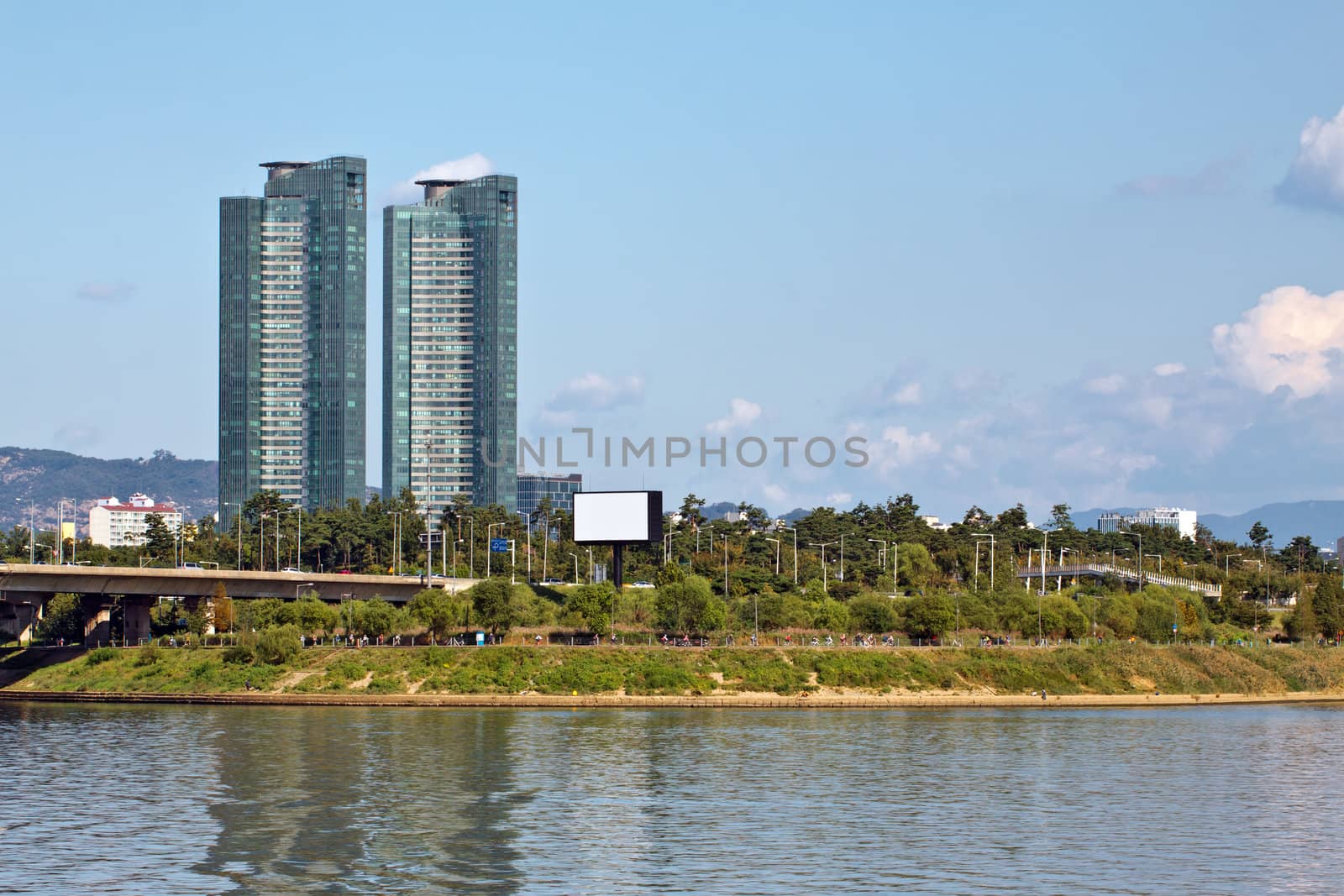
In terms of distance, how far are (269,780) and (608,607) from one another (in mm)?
72990

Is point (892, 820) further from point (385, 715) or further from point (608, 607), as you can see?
point (608, 607)

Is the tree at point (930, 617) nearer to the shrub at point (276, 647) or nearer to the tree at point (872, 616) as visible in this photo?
the tree at point (872, 616)

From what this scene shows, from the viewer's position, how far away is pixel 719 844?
61.7m

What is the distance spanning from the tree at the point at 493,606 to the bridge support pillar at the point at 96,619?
4285 centimetres

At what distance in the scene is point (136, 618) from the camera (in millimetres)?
162375

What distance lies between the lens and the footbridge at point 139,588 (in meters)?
147

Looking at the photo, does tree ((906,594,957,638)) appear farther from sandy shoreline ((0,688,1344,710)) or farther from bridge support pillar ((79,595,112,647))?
bridge support pillar ((79,595,112,647))

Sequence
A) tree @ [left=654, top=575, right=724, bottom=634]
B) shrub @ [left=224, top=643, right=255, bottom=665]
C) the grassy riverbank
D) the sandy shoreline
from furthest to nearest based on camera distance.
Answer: tree @ [left=654, top=575, right=724, bottom=634] → shrub @ [left=224, top=643, right=255, bottom=665] → the grassy riverbank → the sandy shoreline

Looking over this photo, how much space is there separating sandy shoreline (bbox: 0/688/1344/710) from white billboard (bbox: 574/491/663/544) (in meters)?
30.3

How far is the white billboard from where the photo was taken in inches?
6255

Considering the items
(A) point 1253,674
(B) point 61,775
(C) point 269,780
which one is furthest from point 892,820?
(A) point 1253,674

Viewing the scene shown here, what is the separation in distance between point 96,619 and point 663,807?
366 feet

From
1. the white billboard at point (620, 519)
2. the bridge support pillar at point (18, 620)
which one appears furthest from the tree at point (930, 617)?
the bridge support pillar at point (18, 620)

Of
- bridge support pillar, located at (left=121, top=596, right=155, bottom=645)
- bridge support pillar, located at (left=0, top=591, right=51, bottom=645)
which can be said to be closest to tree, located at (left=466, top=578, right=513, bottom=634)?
bridge support pillar, located at (left=121, top=596, right=155, bottom=645)
